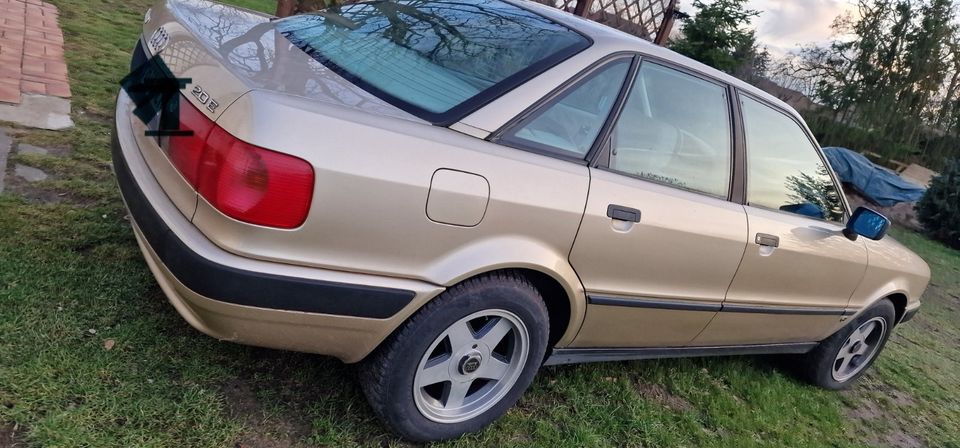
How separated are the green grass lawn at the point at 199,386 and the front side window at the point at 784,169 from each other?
1.07 m

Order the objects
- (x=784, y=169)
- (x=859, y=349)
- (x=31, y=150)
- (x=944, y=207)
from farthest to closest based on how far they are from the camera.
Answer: (x=944, y=207) < (x=859, y=349) < (x=31, y=150) < (x=784, y=169)

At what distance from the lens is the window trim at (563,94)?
2174mm

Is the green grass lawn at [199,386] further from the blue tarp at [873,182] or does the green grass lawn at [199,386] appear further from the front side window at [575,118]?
the blue tarp at [873,182]

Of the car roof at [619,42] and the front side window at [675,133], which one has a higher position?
the car roof at [619,42]

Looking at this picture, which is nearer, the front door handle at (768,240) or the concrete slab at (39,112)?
the front door handle at (768,240)

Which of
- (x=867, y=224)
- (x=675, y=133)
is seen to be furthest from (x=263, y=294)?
(x=867, y=224)

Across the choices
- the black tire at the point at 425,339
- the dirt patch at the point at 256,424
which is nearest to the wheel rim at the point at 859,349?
the black tire at the point at 425,339

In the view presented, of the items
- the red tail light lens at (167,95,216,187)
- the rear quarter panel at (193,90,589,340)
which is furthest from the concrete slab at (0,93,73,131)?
the rear quarter panel at (193,90,589,340)

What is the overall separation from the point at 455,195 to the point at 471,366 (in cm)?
70

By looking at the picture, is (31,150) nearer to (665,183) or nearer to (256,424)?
(256,424)

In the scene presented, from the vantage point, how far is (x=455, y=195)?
196 cm

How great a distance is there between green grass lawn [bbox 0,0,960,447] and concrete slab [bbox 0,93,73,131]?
0.33 ft

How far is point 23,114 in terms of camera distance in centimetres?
395

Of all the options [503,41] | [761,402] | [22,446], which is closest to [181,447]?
[22,446]
